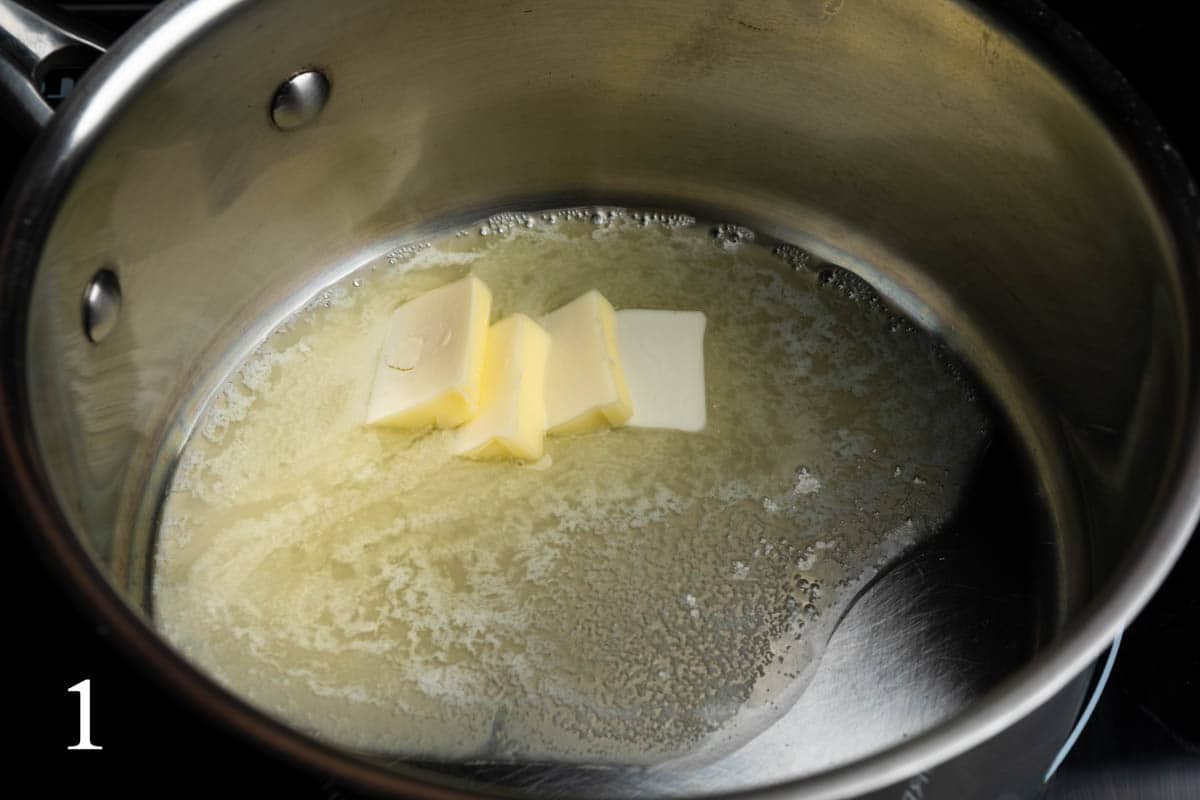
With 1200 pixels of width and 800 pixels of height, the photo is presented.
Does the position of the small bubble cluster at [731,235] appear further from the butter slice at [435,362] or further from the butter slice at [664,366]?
the butter slice at [435,362]

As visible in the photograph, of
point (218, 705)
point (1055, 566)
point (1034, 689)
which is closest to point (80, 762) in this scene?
point (218, 705)

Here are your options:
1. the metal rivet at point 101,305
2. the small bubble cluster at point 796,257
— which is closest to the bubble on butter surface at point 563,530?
the small bubble cluster at point 796,257

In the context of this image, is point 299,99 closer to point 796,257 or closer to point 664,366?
point 664,366

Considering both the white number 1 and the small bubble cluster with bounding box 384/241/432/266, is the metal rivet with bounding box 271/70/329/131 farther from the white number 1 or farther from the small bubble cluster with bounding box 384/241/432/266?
the white number 1

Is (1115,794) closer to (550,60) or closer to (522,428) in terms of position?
(522,428)

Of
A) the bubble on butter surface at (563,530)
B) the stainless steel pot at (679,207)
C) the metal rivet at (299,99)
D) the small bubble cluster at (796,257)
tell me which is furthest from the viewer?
the small bubble cluster at (796,257)

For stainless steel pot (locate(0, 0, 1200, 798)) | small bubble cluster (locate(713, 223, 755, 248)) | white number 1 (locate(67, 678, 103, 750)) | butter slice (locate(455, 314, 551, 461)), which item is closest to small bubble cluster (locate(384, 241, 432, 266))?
stainless steel pot (locate(0, 0, 1200, 798))
